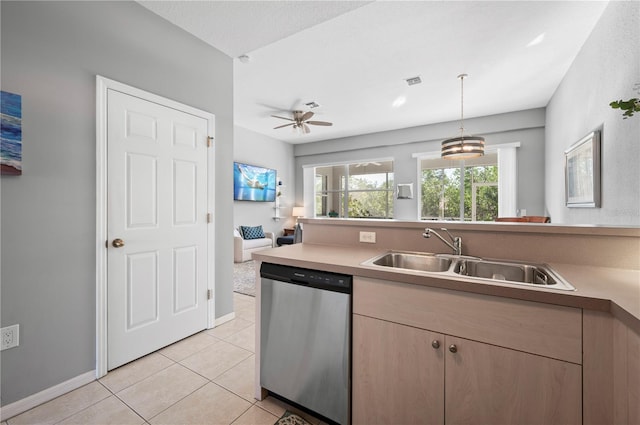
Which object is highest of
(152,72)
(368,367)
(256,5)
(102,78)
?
(256,5)

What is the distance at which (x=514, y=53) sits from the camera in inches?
120

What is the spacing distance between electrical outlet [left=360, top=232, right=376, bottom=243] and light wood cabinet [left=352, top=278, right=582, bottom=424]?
63 cm

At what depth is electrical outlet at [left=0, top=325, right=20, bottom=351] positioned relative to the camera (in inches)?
58.6

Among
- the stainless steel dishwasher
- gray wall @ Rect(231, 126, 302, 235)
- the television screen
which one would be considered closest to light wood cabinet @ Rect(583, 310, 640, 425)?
the stainless steel dishwasher

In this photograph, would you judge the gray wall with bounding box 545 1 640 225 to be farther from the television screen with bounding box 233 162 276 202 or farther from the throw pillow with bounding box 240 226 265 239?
the television screen with bounding box 233 162 276 202

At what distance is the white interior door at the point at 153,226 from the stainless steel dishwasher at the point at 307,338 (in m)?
1.11

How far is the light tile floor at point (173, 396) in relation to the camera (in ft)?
4.95

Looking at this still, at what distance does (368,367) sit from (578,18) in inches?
137

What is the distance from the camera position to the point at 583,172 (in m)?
2.66

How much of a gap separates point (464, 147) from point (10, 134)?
3960mm

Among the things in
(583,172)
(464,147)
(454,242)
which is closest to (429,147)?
(464,147)

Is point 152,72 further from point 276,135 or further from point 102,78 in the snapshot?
point 276,135

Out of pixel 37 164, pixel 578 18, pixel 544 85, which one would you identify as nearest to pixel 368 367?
pixel 37 164

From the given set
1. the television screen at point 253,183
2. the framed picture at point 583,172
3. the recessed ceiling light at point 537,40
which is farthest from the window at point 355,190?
the recessed ceiling light at point 537,40
